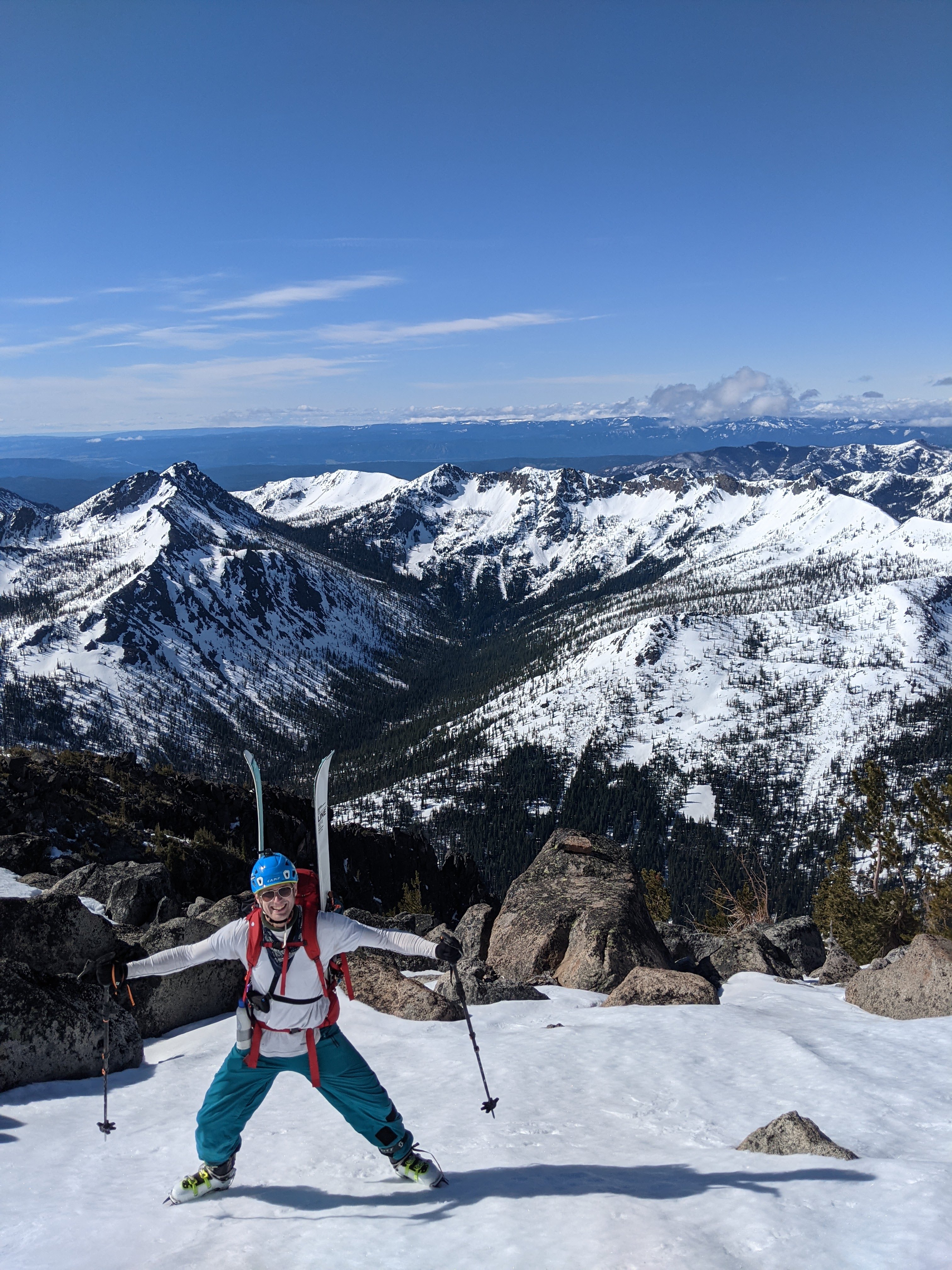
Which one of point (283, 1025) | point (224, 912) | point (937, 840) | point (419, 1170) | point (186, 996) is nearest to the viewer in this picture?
point (283, 1025)

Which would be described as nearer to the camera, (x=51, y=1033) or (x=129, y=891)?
(x=51, y=1033)

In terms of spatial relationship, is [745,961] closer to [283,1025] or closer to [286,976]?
[283,1025]

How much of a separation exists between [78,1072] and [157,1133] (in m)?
2.95

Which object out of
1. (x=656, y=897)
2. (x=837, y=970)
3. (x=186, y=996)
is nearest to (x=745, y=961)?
(x=837, y=970)

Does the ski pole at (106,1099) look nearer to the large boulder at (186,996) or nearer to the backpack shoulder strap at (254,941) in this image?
the backpack shoulder strap at (254,941)

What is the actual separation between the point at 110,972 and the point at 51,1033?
4.90 m

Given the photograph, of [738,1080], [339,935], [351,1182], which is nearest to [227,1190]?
[351,1182]

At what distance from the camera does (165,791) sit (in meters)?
66.1

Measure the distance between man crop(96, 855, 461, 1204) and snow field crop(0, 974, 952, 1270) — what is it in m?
0.49

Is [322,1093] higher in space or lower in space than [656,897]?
higher

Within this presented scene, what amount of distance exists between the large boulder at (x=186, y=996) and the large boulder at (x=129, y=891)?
8.43 meters

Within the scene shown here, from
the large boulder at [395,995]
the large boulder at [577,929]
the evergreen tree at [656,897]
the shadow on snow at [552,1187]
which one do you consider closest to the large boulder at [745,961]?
the large boulder at [577,929]

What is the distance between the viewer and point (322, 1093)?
9.20 meters

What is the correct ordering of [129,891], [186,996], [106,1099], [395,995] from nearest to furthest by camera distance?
[106,1099] → [186,996] → [395,995] → [129,891]
